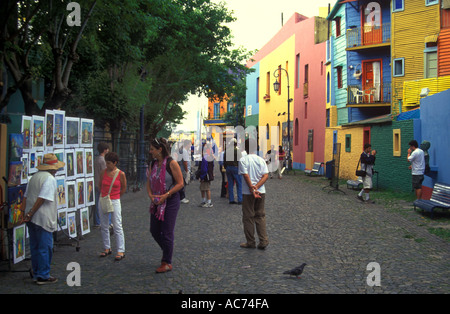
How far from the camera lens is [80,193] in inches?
351

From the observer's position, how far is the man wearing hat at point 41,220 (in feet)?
20.0

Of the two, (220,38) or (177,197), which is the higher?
(220,38)

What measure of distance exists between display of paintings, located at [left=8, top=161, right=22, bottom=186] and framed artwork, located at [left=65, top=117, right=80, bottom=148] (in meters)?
1.56

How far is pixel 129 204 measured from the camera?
48.4 feet

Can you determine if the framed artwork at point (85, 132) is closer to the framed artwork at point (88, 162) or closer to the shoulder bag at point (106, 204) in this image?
the framed artwork at point (88, 162)

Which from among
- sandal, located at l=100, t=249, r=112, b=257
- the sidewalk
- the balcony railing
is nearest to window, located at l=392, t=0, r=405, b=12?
the balcony railing

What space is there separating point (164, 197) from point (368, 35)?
76.4ft

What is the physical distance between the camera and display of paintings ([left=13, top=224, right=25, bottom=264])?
6.70 metres

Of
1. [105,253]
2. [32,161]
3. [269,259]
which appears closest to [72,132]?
[32,161]
